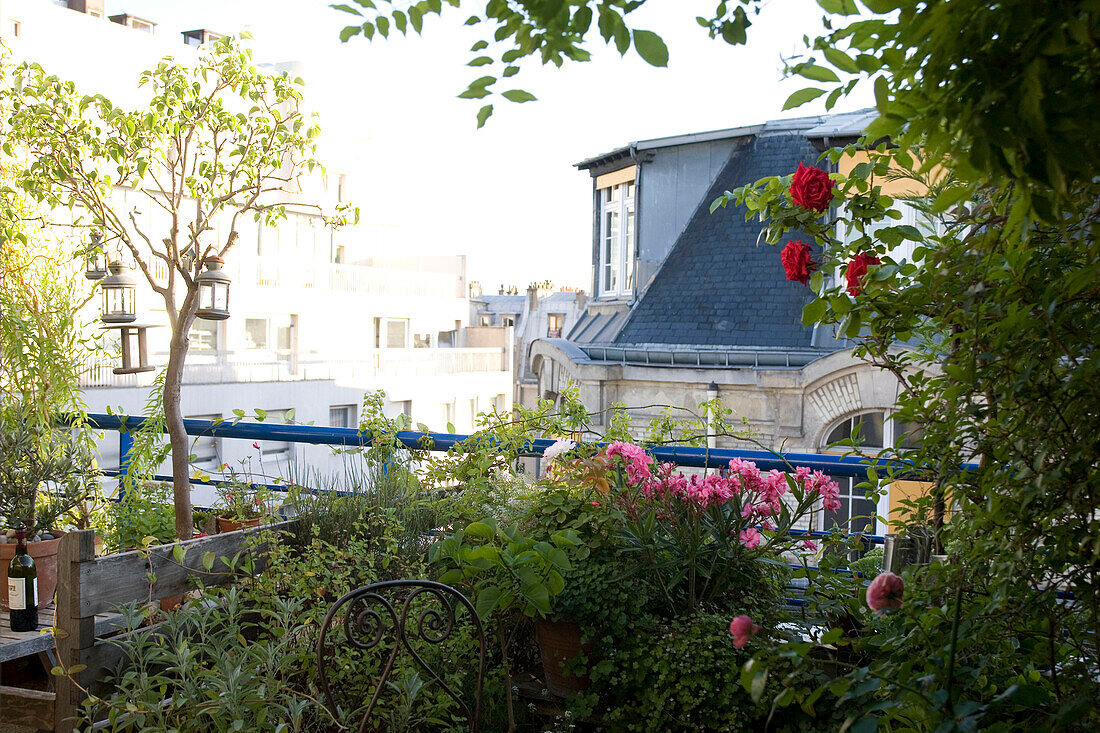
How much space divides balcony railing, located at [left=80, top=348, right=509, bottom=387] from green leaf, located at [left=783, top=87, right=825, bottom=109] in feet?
46.1

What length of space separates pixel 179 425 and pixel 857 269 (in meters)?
2.49

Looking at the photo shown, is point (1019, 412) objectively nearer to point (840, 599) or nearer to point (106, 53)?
point (840, 599)

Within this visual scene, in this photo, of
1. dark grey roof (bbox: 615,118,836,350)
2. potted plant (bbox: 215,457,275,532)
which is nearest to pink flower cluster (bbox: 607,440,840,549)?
potted plant (bbox: 215,457,275,532)

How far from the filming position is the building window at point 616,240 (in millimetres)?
10625

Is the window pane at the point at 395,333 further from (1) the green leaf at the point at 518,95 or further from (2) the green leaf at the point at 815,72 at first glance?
(2) the green leaf at the point at 815,72

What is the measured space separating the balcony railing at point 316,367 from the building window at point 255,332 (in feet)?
1.74

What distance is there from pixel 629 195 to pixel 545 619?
29.5 feet

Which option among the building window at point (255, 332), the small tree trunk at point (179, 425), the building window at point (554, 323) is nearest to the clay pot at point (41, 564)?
the small tree trunk at point (179, 425)

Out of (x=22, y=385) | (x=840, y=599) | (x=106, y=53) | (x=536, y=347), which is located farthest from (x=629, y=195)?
(x=106, y=53)

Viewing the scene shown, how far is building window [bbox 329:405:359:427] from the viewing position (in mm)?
20047

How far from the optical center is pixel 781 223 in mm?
1996

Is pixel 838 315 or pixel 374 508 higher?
pixel 838 315

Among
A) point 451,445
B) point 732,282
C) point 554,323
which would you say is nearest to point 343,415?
point 554,323

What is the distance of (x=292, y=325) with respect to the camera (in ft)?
64.4
